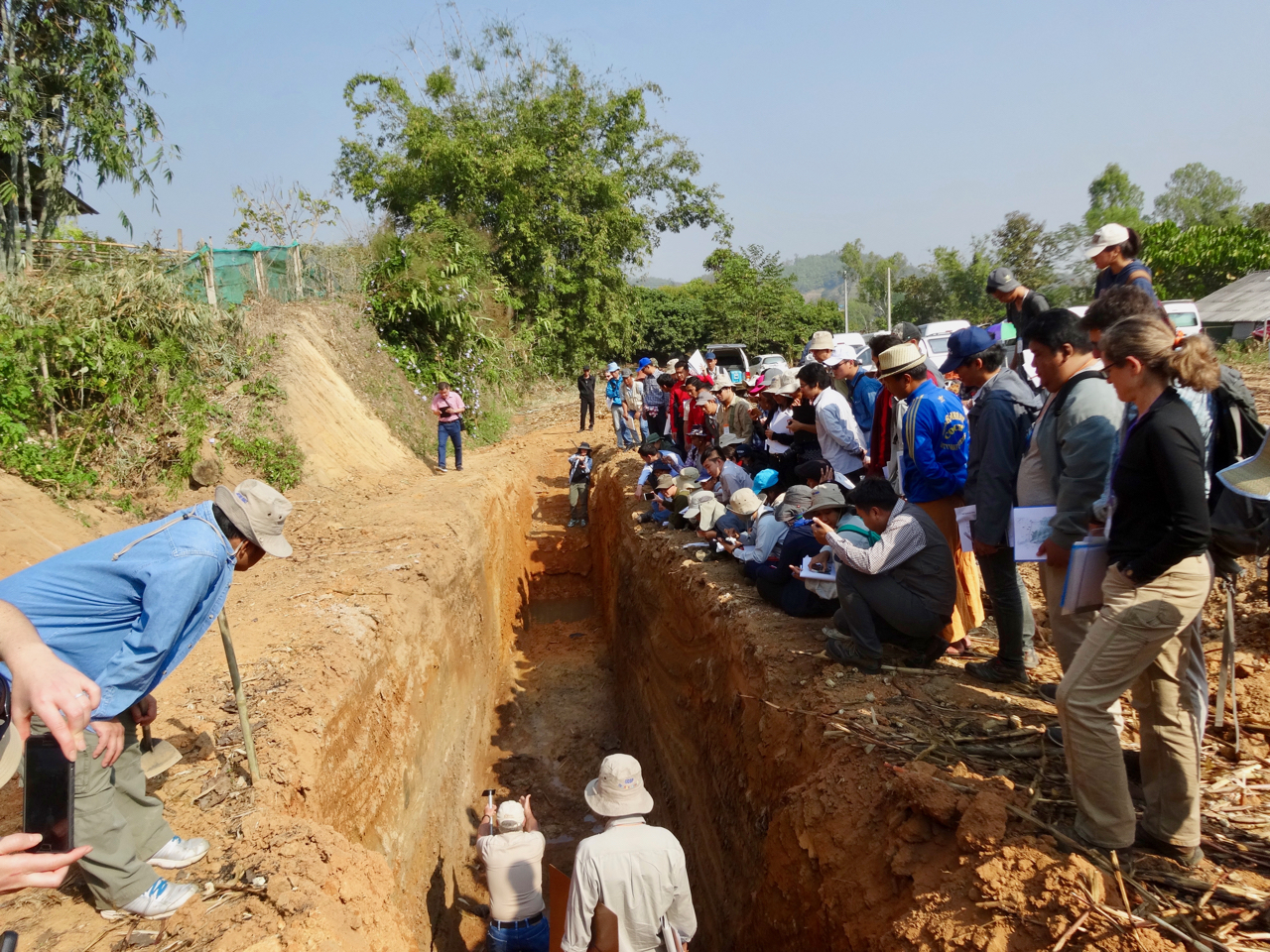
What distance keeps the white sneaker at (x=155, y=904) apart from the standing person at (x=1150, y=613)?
3.74 m

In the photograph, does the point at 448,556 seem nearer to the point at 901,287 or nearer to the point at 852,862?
the point at 852,862

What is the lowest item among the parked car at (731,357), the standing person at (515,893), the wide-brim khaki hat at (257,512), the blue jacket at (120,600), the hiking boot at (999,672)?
the standing person at (515,893)

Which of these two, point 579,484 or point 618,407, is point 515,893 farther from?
point 618,407

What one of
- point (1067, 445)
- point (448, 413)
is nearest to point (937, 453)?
point (1067, 445)

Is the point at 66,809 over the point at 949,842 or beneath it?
over

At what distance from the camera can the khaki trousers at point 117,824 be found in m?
3.13

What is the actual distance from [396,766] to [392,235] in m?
17.6

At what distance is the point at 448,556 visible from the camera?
916 centimetres

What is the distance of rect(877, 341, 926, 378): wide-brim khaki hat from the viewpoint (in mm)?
4863

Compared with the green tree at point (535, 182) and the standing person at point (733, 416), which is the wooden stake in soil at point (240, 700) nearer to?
the standing person at point (733, 416)

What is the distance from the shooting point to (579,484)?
1628cm

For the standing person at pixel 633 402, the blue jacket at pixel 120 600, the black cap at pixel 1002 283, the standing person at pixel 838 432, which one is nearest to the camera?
the blue jacket at pixel 120 600

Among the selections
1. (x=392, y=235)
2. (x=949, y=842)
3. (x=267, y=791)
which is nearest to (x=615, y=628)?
(x=267, y=791)

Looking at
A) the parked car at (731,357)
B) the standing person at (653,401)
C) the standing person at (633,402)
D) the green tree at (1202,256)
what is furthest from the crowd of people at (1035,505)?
the green tree at (1202,256)
